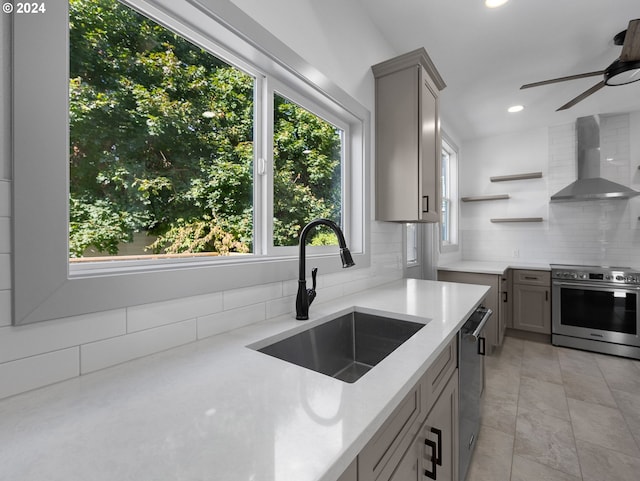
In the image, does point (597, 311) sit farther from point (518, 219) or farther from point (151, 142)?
point (151, 142)

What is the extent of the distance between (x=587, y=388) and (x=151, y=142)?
349 cm

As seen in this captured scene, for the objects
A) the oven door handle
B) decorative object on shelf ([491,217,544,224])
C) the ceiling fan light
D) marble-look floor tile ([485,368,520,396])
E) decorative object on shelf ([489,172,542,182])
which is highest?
the ceiling fan light

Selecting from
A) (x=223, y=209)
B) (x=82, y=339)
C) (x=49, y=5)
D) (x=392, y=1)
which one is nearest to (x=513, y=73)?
(x=392, y=1)

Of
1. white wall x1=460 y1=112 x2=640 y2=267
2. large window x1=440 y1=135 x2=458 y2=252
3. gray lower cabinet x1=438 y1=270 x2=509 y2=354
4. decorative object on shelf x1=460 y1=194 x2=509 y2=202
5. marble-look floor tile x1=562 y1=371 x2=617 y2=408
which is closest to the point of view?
marble-look floor tile x1=562 y1=371 x2=617 y2=408

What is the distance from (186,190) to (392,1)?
6.30 ft

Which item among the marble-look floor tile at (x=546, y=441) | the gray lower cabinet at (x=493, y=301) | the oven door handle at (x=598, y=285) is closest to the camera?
the marble-look floor tile at (x=546, y=441)

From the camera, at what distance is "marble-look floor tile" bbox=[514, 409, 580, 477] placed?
167 centimetres

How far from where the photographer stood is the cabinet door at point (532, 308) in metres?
3.48

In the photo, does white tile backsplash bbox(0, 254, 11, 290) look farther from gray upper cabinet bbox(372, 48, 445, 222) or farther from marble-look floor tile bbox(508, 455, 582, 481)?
marble-look floor tile bbox(508, 455, 582, 481)

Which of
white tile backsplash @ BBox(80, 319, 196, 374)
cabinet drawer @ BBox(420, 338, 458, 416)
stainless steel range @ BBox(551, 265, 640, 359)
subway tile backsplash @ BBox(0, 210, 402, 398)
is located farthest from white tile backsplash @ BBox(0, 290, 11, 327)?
stainless steel range @ BBox(551, 265, 640, 359)

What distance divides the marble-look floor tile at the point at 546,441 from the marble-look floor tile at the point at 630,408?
0.36 metres

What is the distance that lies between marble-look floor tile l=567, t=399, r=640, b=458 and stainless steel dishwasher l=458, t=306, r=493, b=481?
0.86 meters

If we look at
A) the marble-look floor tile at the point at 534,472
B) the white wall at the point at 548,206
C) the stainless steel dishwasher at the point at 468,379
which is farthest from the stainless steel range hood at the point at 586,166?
the marble-look floor tile at the point at 534,472

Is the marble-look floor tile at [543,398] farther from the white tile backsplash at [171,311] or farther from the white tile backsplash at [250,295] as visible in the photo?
the white tile backsplash at [171,311]
